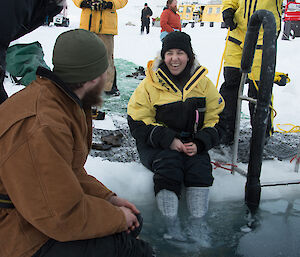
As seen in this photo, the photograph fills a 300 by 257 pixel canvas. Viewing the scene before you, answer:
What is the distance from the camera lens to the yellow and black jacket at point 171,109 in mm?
2506

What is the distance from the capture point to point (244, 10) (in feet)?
10.9

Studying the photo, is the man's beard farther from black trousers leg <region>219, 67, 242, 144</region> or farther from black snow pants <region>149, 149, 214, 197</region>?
black trousers leg <region>219, 67, 242, 144</region>

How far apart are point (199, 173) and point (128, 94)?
3.80 metres

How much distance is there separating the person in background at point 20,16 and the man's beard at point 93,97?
724mm

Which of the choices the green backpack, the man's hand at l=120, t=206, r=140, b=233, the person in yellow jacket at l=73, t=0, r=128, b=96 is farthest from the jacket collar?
the person in yellow jacket at l=73, t=0, r=128, b=96

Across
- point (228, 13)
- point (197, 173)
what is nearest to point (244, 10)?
point (228, 13)

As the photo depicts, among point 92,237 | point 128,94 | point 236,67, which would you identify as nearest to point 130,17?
point 128,94

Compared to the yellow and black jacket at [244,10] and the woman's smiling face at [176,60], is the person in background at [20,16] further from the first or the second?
the yellow and black jacket at [244,10]

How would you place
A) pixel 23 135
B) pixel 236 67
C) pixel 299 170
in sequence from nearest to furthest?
pixel 23 135, pixel 299 170, pixel 236 67

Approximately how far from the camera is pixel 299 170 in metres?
2.97

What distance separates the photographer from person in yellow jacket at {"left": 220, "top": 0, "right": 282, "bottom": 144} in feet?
10.6

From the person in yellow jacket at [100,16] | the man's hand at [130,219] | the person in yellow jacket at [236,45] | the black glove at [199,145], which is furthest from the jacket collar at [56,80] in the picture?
the person in yellow jacket at [100,16]

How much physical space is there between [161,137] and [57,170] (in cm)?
132

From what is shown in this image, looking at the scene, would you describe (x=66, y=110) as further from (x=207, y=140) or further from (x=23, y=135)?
(x=207, y=140)
